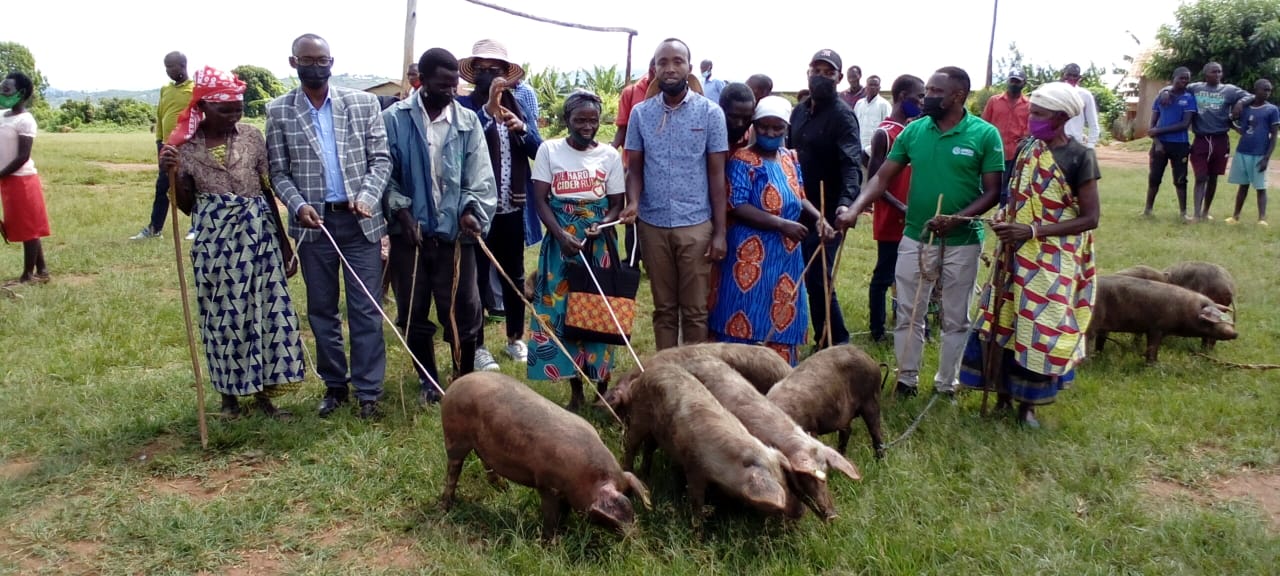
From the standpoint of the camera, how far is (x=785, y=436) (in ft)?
13.6

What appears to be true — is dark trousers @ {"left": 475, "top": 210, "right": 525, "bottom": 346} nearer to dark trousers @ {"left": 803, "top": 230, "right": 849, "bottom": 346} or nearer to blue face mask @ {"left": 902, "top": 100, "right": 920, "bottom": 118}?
dark trousers @ {"left": 803, "top": 230, "right": 849, "bottom": 346}

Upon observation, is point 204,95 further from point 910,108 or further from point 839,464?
point 910,108

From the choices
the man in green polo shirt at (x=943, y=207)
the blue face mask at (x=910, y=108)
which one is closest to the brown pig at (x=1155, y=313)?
the man in green polo shirt at (x=943, y=207)

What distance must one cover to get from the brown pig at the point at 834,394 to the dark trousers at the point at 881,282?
7.12 feet

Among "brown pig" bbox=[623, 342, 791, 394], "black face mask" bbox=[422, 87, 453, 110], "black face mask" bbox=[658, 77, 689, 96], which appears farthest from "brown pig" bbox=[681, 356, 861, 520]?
"black face mask" bbox=[422, 87, 453, 110]

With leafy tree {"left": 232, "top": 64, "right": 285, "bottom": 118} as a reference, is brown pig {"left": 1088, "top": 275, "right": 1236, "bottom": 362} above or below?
below

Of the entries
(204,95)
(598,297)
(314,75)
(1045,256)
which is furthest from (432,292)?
(1045,256)

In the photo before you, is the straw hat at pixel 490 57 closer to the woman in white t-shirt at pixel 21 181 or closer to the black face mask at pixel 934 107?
the black face mask at pixel 934 107

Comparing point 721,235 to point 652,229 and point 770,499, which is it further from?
point 770,499

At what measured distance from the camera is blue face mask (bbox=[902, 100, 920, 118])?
292 inches

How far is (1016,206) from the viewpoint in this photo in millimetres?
5309

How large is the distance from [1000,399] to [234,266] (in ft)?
15.8

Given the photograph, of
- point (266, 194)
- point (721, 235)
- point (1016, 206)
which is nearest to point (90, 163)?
point (266, 194)

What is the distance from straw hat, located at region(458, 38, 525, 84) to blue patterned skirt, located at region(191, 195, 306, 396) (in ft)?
5.82
